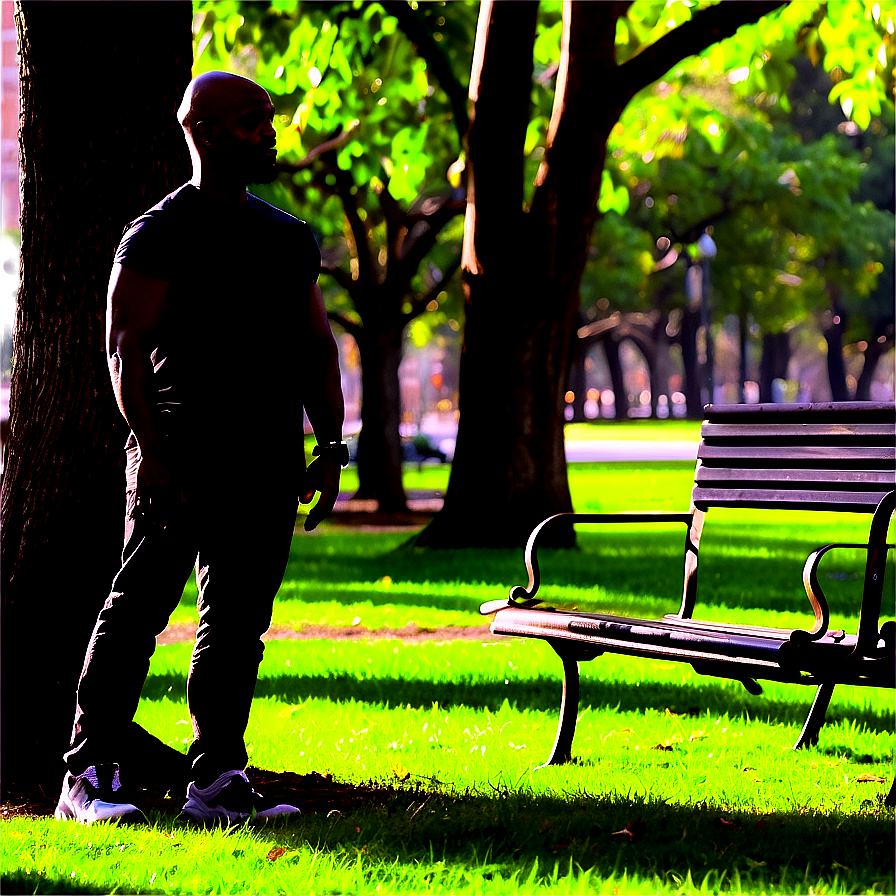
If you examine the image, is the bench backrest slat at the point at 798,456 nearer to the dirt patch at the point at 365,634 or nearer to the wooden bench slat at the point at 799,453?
the wooden bench slat at the point at 799,453

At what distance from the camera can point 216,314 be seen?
13.3 ft

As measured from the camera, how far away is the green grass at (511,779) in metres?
3.74

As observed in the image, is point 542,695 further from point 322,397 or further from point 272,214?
point 272,214

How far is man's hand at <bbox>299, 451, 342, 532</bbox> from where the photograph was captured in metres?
4.25

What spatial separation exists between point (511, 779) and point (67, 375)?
1938 millimetres

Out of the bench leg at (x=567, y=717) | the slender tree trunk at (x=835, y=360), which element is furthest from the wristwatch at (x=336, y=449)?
the slender tree trunk at (x=835, y=360)

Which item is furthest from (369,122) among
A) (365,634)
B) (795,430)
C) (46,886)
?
(46,886)

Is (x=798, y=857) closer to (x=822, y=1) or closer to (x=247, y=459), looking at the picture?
(x=247, y=459)

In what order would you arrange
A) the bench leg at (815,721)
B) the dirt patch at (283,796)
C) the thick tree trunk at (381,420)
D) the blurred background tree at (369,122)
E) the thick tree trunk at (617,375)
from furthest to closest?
the thick tree trunk at (617,375) → the thick tree trunk at (381,420) → the blurred background tree at (369,122) → the bench leg at (815,721) → the dirt patch at (283,796)

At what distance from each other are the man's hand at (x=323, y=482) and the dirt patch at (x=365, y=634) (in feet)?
13.3

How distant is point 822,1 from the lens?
13.7 m

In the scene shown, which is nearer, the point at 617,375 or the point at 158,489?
the point at 158,489

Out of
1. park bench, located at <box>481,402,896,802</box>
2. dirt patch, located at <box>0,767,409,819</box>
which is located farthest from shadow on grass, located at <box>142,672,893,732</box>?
dirt patch, located at <box>0,767,409,819</box>

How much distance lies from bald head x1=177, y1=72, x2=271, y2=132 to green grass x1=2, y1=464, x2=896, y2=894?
194cm
